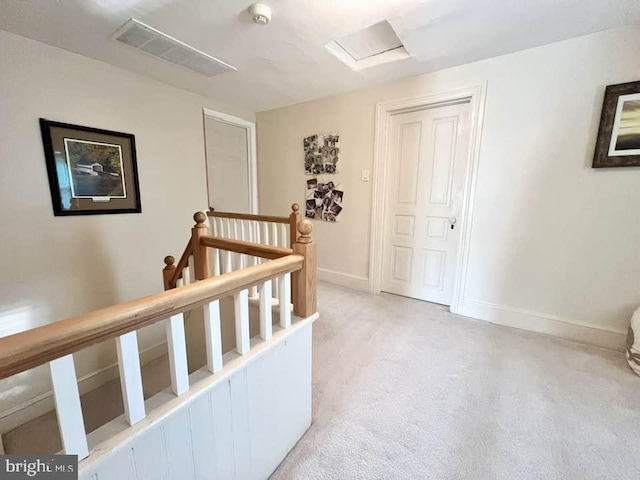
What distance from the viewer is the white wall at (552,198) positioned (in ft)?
5.96

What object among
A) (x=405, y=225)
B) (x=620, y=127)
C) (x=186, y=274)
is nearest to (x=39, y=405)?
(x=186, y=274)

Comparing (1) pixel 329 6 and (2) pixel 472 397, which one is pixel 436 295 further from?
(1) pixel 329 6

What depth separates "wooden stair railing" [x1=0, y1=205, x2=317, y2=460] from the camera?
509 mm

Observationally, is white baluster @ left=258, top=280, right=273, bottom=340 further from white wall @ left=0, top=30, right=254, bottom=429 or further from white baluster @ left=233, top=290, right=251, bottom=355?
white wall @ left=0, top=30, right=254, bottom=429

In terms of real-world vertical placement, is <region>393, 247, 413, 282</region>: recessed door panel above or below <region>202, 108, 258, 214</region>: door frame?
below

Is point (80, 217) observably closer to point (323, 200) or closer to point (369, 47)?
point (323, 200)

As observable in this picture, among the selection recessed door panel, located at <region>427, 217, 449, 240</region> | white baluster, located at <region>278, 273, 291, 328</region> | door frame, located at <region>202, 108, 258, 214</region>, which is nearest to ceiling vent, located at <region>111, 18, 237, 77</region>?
door frame, located at <region>202, 108, 258, 214</region>

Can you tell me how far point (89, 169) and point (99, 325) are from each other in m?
2.32

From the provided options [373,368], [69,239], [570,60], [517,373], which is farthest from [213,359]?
[570,60]

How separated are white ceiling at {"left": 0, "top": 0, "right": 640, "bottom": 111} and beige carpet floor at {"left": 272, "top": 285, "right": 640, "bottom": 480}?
2185mm

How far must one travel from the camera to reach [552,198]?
6.57 ft

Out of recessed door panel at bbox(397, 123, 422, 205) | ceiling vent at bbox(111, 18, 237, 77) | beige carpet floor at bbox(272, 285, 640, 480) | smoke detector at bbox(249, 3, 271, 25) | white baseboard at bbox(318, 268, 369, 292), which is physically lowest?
beige carpet floor at bbox(272, 285, 640, 480)

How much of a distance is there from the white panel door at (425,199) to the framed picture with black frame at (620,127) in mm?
837

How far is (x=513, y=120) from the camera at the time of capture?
208cm
